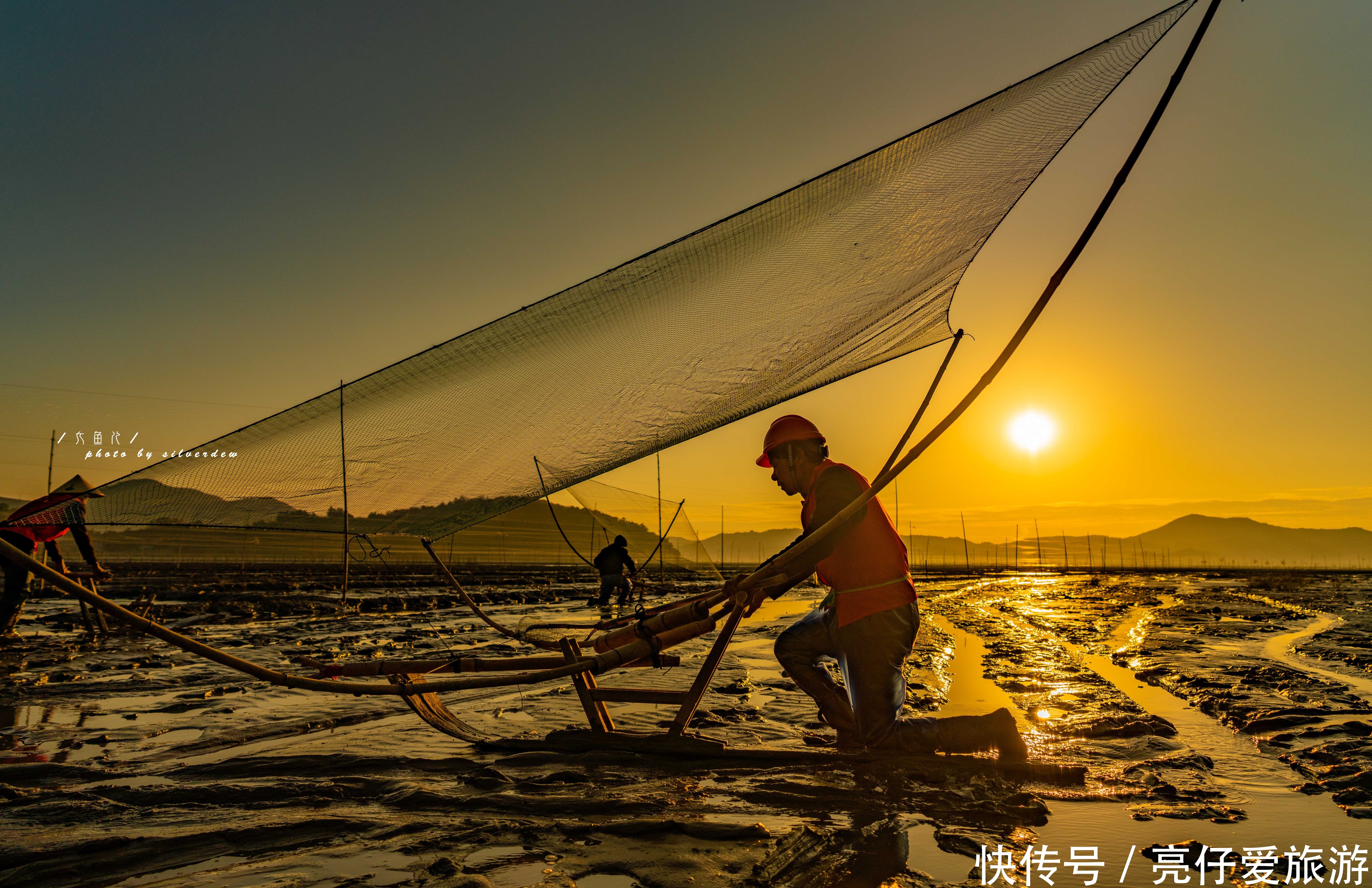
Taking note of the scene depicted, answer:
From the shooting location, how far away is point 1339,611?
18.1 meters

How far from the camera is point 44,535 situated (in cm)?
642

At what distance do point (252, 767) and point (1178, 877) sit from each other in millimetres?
4480

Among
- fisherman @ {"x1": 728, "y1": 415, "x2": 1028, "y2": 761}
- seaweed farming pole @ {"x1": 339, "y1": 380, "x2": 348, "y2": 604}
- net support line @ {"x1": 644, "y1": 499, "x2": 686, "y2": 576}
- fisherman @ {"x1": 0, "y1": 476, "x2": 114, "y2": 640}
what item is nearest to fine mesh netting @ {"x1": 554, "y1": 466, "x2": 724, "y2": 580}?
net support line @ {"x1": 644, "y1": 499, "x2": 686, "y2": 576}

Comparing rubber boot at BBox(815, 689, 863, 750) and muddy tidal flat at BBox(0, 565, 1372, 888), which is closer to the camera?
muddy tidal flat at BBox(0, 565, 1372, 888)

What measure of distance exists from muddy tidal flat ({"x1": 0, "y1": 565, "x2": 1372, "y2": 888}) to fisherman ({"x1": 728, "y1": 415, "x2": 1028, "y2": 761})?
6.5 inches

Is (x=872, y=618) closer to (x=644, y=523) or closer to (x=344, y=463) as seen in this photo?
(x=344, y=463)

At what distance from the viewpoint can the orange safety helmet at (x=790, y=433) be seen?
4.08m

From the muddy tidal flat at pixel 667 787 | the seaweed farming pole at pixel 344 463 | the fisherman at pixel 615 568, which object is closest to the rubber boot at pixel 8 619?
the muddy tidal flat at pixel 667 787

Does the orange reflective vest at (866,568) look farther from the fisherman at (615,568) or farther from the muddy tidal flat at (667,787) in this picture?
the fisherman at (615,568)

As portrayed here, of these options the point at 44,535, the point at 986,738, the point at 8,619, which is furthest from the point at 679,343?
the point at 8,619

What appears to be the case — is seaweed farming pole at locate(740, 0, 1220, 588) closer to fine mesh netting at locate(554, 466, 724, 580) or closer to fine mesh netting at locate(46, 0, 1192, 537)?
fine mesh netting at locate(46, 0, 1192, 537)

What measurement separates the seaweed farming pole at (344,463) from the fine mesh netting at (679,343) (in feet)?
0.09

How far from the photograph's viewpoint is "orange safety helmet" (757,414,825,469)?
4.08 m

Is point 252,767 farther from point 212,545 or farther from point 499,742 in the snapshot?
point 212,545
